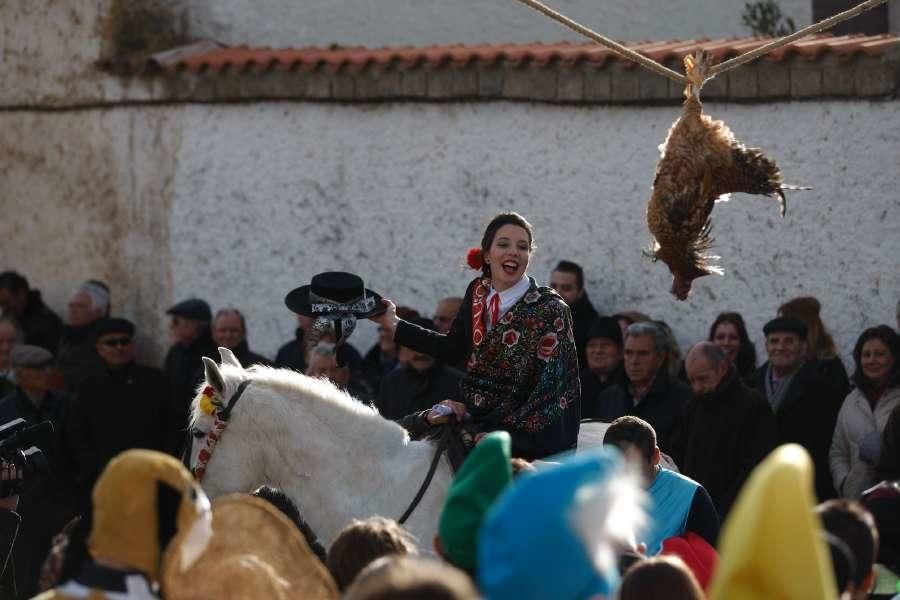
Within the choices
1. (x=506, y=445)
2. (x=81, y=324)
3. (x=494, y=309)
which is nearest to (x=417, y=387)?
(x=494, y=309)

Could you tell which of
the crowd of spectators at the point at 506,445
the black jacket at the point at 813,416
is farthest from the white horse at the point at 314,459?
the black jacket at the point at 813,416

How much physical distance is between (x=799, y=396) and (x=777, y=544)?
20.9 ft

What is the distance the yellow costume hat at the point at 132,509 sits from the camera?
394cm

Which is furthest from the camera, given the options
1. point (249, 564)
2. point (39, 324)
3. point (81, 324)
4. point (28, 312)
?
point (28, 312)

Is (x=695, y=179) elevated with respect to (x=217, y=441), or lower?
elevated

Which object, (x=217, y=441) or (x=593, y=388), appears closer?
(x=217, y=441)

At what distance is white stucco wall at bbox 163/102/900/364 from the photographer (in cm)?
1063

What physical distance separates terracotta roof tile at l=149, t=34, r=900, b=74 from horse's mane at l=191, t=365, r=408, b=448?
481 centimetres

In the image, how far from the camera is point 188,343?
40.6 ft

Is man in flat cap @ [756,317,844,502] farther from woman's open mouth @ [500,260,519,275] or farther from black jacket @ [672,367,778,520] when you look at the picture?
woman's open mouth @ [500,260,519,275]

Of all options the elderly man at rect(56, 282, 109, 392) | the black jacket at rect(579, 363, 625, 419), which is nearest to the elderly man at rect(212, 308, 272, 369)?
the elderly man at rect(56, 282, 109, 392)

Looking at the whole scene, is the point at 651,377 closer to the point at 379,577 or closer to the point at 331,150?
the point at 331,150

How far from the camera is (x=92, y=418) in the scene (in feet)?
34.7

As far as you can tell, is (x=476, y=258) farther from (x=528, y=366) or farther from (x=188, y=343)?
(x=188, y=343)
